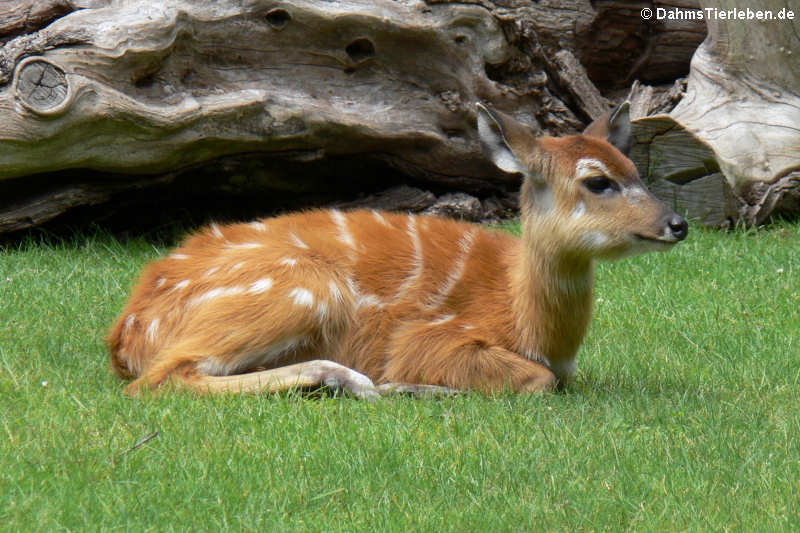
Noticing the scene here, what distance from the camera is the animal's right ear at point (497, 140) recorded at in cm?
556

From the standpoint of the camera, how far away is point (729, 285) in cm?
753

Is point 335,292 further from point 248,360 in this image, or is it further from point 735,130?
point 735,130

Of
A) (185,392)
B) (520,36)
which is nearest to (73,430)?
(185,392)

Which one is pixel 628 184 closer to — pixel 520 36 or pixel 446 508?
pixel 446 508

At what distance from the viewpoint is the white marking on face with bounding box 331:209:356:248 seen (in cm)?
592

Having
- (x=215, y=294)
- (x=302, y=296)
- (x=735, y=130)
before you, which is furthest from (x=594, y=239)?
(x=735, y=130)

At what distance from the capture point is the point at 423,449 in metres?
4.45

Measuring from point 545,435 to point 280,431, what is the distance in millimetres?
1058

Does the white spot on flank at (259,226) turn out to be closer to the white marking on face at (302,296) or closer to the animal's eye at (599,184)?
the white marking on face at (302,296)

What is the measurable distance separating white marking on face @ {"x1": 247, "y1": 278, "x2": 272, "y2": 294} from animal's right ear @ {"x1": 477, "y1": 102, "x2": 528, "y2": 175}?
123cm

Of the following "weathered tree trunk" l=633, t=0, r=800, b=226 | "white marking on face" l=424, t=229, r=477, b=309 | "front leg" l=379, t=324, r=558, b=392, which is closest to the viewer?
"front leg" l=379, t=324, r=558, b=392

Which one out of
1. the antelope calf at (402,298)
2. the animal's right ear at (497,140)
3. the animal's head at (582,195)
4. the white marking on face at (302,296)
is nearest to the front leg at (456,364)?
the antelope calf at (402,298)

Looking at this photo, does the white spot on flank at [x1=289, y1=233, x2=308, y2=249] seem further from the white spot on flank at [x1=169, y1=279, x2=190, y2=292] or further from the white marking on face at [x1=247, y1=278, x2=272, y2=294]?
the white spot on flank at [x1=169, y1=279, x2=190, y2=292]

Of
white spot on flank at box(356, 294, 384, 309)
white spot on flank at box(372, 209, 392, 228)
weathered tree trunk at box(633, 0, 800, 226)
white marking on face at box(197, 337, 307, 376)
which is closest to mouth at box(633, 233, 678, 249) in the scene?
white spot on flank at box(356, 294, 384, 309)
